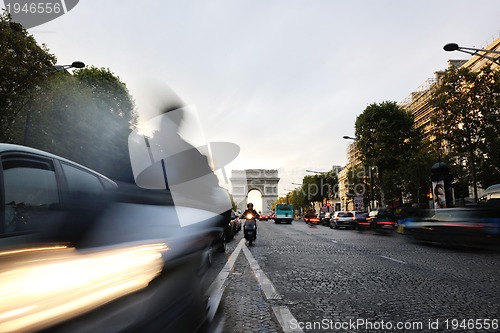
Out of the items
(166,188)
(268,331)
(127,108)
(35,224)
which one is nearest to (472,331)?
(268,331)

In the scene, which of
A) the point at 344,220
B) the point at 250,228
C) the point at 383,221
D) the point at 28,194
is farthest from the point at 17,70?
the point at 383,221

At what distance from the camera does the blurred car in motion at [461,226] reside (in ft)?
41.3

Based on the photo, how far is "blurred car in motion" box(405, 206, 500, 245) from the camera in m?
12.6

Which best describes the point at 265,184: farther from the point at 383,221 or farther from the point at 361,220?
the point at 383,221

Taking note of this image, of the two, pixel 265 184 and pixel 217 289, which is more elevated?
pixel 265 184

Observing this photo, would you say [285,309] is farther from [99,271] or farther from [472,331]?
[99,271]

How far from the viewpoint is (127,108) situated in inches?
1474

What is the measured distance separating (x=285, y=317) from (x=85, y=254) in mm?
3110

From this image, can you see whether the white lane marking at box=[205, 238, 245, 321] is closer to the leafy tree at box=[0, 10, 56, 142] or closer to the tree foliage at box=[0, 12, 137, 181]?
the tree foliage at box=[0, 12, 137, 181]

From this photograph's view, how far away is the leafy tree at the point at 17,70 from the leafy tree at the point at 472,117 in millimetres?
29615

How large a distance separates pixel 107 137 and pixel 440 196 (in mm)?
25188

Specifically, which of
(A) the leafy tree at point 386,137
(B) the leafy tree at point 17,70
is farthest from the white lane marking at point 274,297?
(A) the leafy tree at point 386,137

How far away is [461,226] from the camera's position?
542 inches

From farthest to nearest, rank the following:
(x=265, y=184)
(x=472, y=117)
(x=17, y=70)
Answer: (x=265, y=184), (x=472, y=117), (x=17, y=70)
